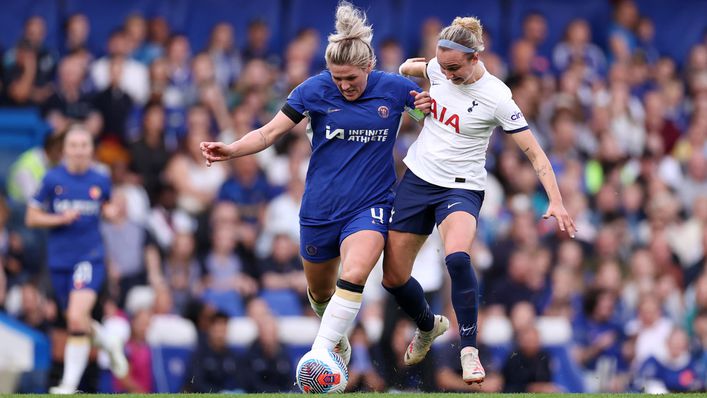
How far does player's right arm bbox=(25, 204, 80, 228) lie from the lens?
40.7 ft

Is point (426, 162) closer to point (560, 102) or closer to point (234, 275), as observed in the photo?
point (234, 275)

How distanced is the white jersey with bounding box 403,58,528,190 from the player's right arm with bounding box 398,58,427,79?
127 mm

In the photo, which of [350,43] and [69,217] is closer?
[350,43]

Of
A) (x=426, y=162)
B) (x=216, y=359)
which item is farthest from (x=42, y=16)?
(x=426, y=162)

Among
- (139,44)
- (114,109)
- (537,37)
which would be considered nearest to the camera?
(114,109)

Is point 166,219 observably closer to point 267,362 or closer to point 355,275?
point 267,362

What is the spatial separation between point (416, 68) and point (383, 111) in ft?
2.05

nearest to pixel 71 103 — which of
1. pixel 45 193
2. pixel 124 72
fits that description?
pixel 124 72

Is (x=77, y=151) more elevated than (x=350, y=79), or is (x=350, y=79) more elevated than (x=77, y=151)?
(x=350, y=79)

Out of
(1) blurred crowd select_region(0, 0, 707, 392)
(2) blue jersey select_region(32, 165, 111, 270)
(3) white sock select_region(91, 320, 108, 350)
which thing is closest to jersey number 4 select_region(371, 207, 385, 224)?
(1) blurred crowd select_region(0, 0, 707, 392)

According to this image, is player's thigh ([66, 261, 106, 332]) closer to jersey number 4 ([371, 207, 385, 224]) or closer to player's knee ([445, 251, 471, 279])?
jersey number 4 ([371, 207, 385, 224])

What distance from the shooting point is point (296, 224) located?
14805 mm

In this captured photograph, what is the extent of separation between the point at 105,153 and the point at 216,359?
2967mm

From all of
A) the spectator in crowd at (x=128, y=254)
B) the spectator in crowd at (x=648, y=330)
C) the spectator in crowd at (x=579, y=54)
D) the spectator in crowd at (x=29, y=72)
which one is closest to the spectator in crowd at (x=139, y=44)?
the spectator in crowd at (x=29, y=72)
